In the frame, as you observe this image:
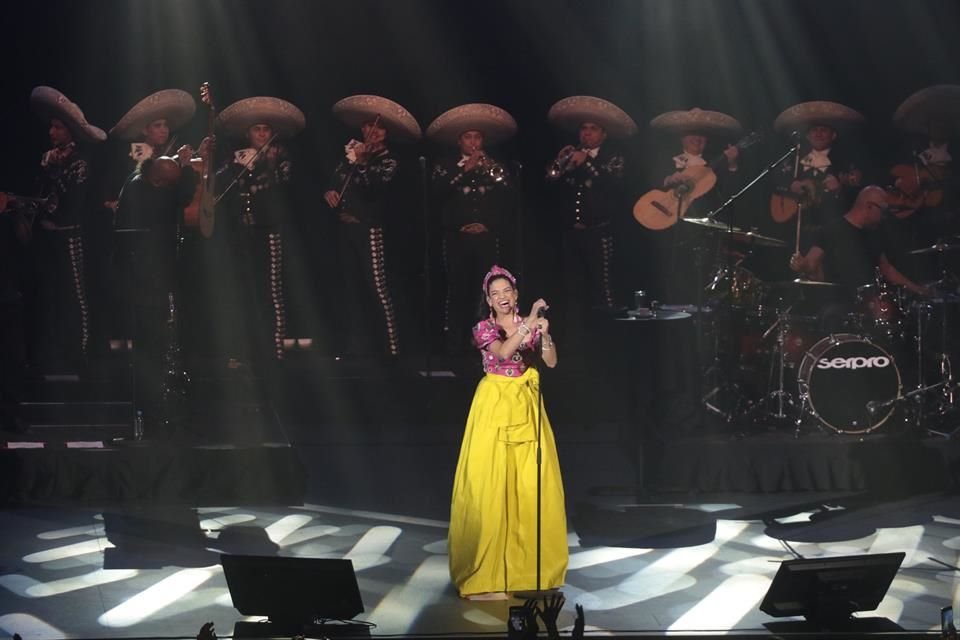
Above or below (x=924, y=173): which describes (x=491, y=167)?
above

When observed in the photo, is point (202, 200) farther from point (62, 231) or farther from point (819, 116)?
point (819, 116)

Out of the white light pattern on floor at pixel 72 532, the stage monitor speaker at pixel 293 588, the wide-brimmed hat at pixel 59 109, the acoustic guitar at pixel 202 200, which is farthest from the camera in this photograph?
the wide-brimmed hat at pixel 59 109

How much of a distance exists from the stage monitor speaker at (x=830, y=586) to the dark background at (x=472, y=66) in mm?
6019

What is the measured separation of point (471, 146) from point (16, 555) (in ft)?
18.0

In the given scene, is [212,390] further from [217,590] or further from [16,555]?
[217,590]

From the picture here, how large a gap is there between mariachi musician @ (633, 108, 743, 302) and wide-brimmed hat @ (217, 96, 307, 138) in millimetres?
3126

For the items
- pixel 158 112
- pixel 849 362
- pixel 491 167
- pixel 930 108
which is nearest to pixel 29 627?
pixel 849 362

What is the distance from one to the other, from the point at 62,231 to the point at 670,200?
5.27 m

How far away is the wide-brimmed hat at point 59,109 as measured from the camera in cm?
1080

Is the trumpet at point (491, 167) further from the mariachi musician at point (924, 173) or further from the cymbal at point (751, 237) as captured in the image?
the mariachi musician at point (924, 173)

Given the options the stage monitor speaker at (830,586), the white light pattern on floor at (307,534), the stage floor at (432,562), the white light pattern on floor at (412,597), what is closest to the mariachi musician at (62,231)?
the stage floor at (432,562)

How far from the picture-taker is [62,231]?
10883mm

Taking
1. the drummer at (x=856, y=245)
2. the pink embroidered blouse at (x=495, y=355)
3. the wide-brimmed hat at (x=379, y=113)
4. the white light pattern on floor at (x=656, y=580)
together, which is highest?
the wide-brimmed hat at (x=379, y=113)

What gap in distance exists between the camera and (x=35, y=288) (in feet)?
36.0
